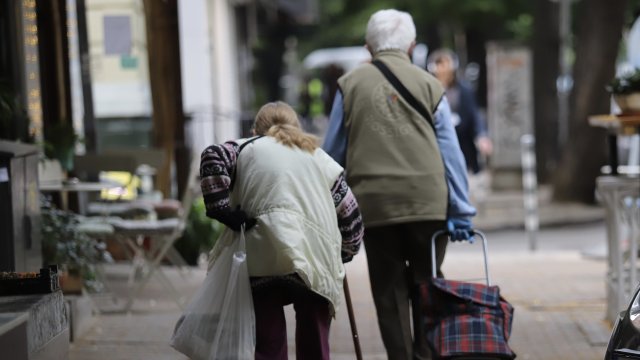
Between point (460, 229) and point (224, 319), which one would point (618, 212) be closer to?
point (460, 229)

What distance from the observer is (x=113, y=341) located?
7949 millimetres

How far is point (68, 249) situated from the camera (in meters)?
8.23

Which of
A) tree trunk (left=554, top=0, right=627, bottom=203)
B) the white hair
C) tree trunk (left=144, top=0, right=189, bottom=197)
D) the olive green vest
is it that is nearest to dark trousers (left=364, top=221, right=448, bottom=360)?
the olive green vest

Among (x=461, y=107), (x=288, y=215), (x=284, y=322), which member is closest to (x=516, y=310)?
(x=284, y=322)

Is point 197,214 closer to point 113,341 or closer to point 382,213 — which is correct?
point 113,341

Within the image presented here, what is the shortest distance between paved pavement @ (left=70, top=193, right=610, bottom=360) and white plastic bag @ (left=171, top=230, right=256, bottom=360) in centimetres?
183

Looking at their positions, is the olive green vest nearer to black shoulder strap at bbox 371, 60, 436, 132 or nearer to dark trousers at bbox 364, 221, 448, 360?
black shoulder strap at bbox 371, 60, 436, 132

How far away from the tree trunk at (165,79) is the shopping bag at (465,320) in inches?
267

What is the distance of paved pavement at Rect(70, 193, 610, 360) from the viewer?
7.68m

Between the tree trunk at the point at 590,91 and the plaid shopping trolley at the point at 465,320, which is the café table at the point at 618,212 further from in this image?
the tree trunk at the point at 590,91

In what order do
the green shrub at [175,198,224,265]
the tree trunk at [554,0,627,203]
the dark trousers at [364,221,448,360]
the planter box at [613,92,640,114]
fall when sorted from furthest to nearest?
1. the tree trunk at [554,0,627,203]
2. the green shrub at [175,198,224,265]
3. the planter box at [613,92,640,114]
4. the dark trousers at [364,221,448,360]

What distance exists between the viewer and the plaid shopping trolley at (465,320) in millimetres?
5742

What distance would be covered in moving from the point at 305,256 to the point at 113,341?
2870 millimetres

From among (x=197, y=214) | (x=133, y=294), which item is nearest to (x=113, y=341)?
(x=133, y=294)
